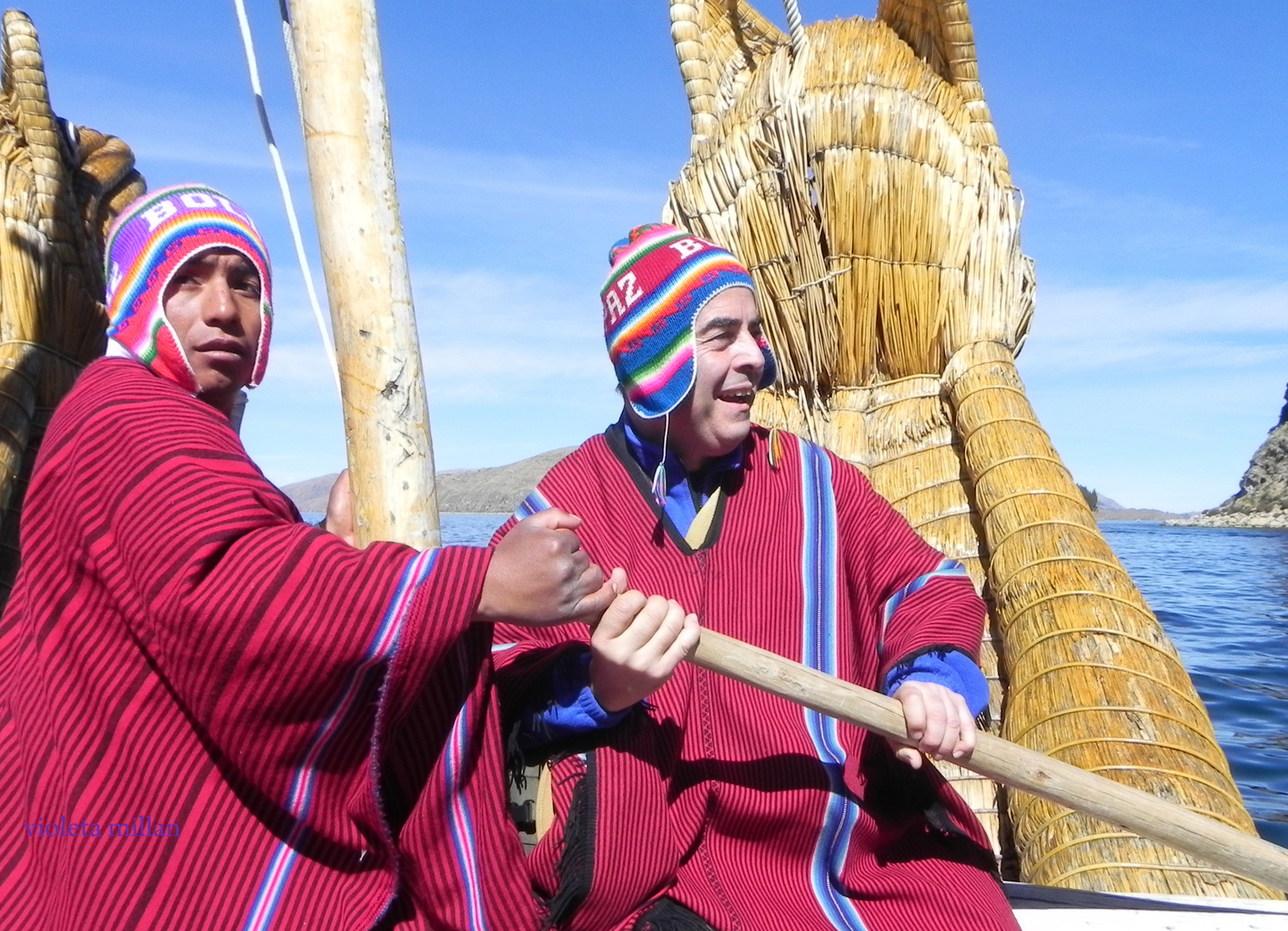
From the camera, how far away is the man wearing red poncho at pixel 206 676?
1186mm

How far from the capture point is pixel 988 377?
3.09 metres

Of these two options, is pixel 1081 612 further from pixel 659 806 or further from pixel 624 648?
pixel 624 648

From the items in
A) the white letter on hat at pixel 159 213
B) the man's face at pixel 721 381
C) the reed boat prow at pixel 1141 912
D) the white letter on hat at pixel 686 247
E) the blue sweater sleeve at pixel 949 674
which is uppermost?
the white letter on hat at pixel 686 247

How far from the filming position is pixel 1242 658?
321 inches

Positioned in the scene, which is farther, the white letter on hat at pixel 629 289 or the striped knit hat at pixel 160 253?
the white letter on hat at pixel 629 289

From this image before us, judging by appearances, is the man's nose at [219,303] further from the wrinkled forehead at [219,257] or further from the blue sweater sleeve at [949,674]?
the blue sweater sleeve at [949,674]

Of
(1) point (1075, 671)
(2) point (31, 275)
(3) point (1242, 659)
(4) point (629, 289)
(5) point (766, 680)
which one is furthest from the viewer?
(3) point (1242, 659)

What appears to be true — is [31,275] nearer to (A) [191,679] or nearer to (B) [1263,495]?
(A) [191,679]

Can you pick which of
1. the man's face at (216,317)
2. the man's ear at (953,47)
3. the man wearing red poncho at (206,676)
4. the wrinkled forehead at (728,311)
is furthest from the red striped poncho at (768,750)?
the man's ear at (953,47)

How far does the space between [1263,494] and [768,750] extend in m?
70.6

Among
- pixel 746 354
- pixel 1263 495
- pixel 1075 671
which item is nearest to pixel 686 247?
pixel 746 354

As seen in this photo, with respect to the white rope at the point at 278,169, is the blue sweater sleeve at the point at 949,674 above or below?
below

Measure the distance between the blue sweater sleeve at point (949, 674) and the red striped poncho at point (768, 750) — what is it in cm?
2

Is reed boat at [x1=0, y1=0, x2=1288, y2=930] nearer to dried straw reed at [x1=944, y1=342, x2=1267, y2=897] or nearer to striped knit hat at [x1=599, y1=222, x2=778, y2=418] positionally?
dried straw reed at [x1=944, y1=342, x2=1267, y2=897]
